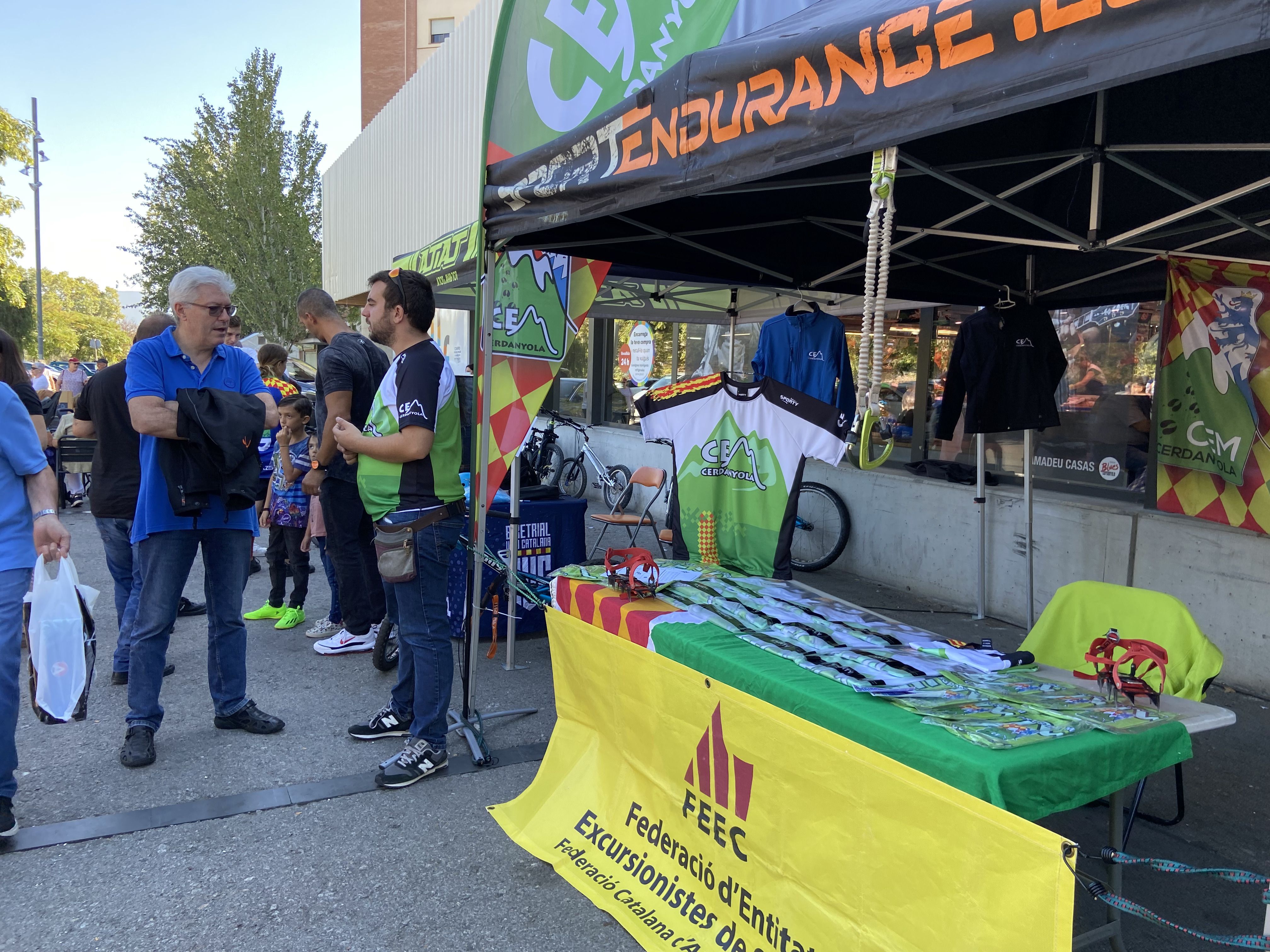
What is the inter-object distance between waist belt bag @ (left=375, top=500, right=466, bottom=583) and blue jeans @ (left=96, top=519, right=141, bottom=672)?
6.22ft

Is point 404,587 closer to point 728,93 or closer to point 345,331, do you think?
point 345,331

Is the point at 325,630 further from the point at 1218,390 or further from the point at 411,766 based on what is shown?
the point at 1218,390

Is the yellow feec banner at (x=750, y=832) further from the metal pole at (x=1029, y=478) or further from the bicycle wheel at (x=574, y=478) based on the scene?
the bicycle wheel at (x=574, y=478)

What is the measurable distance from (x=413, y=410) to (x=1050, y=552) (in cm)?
429

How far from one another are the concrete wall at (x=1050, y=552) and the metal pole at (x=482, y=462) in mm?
3344

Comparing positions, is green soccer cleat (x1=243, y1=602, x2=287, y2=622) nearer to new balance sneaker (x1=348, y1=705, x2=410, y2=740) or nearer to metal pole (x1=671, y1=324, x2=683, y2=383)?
new balance sneaker (x1=348, y1=705, x2=410, y2=740)

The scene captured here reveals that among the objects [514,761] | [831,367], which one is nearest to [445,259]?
[831,367]

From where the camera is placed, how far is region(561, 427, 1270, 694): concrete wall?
437 cm

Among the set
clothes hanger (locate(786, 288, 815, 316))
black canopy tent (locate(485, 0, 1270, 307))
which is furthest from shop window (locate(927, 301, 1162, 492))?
clothes hanger (locate(786, 288, 815, 316))

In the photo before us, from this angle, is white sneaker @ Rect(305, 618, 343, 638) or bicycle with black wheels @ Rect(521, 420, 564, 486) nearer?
white sneaker @ Rect(305, 618, 343, 638)

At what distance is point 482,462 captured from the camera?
356 cm

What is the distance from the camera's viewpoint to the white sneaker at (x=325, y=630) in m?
5.07

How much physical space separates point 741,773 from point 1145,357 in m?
4.63

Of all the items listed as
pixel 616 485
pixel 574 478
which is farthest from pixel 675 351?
pixel 574 478
